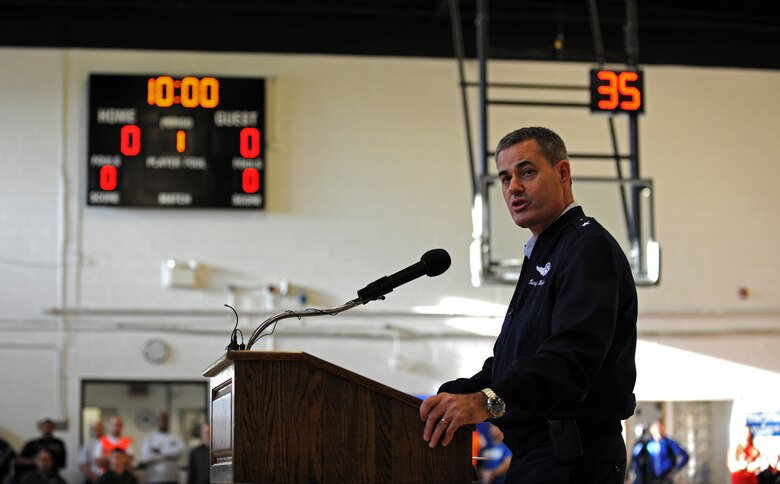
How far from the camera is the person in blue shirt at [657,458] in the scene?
11.6 metres

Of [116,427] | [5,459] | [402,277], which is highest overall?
[402,277]

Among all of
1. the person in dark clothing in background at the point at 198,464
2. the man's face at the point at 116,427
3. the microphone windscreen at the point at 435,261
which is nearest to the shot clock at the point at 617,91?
the person in dark clothing in background at the point at 198,464

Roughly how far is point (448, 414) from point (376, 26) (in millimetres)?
10811

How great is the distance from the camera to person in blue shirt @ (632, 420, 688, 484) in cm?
1163

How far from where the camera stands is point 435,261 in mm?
2652

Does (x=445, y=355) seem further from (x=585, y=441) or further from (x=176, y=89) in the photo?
(x=585, y=441)

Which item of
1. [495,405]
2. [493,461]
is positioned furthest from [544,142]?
[493,461]

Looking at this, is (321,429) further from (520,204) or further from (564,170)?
(564,170)

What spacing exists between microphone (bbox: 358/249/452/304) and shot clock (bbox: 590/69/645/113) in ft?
21.1

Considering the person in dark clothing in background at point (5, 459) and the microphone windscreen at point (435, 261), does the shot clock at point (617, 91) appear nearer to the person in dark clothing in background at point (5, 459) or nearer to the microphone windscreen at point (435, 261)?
the microphone windscreen at point (435, 261)

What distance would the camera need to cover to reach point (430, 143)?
12430 mm

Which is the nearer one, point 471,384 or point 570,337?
point 570,337

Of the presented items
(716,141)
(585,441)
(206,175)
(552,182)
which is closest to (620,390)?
(585,441)

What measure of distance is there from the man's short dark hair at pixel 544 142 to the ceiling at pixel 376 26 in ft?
31.6
